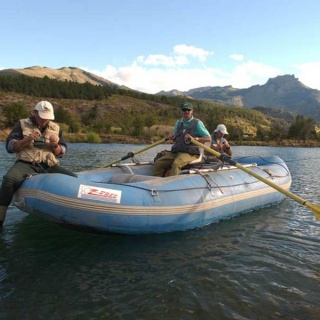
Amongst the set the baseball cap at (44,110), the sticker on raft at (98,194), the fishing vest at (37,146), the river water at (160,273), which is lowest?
the river water at (160,273)

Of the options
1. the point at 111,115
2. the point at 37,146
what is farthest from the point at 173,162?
the point at 111,115

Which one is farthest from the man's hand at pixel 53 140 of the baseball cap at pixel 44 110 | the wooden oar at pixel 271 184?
the wooden oar at pixel 271 184

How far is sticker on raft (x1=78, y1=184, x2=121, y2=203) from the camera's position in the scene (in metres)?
6.20

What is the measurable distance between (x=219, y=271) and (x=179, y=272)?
26.1 inches

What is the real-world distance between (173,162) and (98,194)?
304 cm

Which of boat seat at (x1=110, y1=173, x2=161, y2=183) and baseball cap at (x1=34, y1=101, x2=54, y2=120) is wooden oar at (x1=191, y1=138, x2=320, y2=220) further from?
baseball cap at (x1=34, y1=101, x2=54, y2=120)

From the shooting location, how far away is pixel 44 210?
20.4 feet

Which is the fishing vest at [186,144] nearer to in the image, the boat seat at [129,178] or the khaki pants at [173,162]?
the khaki pants at [173,162]

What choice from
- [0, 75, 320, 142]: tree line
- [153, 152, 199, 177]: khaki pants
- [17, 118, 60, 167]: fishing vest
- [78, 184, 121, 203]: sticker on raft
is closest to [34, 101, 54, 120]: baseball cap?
[17, 118, 60, 167]: fishing vest

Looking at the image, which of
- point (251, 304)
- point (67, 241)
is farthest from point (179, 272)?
point (67, 241)

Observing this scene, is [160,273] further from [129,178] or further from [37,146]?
[37,146]

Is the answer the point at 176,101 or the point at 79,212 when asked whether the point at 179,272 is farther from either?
the point at 176,101

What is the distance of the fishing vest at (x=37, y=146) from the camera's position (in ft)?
22.0

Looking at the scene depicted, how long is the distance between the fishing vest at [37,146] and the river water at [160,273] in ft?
5.07
